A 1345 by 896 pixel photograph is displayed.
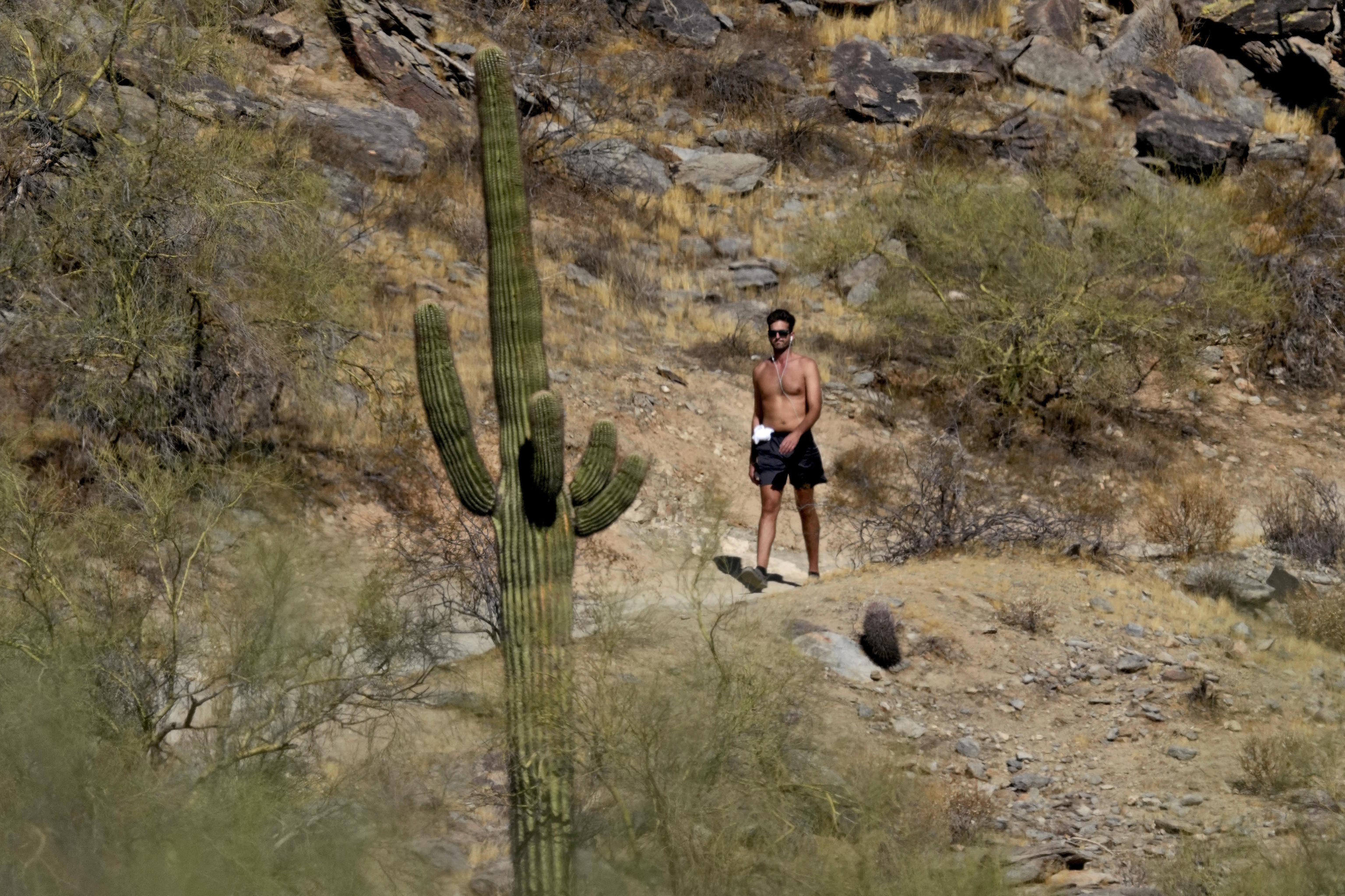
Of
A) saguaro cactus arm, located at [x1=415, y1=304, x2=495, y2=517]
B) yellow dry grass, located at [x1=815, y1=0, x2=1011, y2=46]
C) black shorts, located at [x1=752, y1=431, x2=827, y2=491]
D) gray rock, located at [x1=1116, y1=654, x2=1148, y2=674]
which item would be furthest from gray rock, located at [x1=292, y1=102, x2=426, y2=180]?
gray rock, located at [x1=1116, y1=654, x2=1148, y2=674]

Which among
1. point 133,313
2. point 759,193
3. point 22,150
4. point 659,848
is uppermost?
point 22,150

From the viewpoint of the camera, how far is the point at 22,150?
1004cm

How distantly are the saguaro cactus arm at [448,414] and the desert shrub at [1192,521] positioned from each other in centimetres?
676

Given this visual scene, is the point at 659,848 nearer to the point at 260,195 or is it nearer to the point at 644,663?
the point at 644,663

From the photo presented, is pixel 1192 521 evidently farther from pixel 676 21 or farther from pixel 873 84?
pixel 676 21

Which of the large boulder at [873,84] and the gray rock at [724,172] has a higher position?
the large boulder at [873,84]

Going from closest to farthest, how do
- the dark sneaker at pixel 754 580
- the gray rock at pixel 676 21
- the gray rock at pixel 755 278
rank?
the dark sneaker at pixel 754 580
the gray rock at pixel 755 278
the gray rock at pixel 676 21

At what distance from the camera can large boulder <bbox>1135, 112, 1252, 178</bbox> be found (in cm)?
2053

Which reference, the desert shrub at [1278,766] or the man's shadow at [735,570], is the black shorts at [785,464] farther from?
the desert shrub at [1278,766]

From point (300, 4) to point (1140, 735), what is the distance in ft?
52.3

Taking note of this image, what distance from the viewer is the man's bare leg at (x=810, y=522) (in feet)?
30.6

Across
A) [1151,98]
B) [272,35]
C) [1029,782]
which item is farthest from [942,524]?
[1151,98]

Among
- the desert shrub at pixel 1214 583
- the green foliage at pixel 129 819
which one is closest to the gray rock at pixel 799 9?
the desert shrub at pixel 1214 583

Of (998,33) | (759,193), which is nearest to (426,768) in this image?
(759,193)
